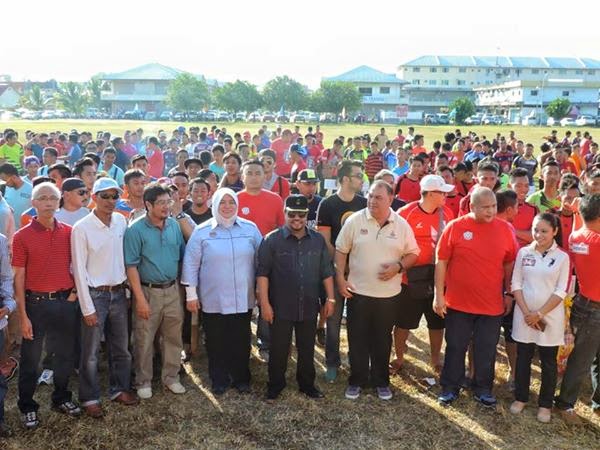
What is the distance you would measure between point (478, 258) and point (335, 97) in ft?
217

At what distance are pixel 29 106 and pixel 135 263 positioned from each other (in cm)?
10172

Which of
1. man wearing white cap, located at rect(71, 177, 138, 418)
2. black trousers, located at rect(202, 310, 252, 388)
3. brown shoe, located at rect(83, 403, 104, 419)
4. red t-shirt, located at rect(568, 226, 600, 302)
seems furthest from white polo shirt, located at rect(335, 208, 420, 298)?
brown shoe, located at rect(83, 403, 104, 419)

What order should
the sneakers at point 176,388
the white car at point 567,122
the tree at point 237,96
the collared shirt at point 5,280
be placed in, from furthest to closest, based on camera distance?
the tree at point 237,96 < the white car at point 567,122 < the sneakers at point 176,388 < the collared shirt at point 5,280

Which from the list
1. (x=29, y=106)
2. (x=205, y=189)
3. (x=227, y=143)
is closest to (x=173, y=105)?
(x=29, y=106)

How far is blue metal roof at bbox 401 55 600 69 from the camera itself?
103 m

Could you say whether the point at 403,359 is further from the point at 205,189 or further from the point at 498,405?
the point at 205,189

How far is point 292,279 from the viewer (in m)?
4.82

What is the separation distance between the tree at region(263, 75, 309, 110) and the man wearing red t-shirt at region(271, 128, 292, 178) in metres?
58.7

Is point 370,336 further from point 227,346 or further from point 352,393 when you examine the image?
point 227,346

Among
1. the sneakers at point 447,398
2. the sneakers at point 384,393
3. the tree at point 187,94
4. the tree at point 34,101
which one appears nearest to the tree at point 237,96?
the tree at point 187,94

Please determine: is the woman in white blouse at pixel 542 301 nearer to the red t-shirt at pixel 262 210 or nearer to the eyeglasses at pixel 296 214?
the eyeglasses at pixel 296 214

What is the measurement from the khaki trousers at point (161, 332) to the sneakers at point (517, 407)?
120 inches

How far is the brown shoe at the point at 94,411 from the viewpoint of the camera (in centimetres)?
464

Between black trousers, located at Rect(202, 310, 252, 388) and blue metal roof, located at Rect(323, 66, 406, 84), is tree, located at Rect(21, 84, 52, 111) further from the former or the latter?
black trousers, located at Rect(202, 310, 252, 388)
